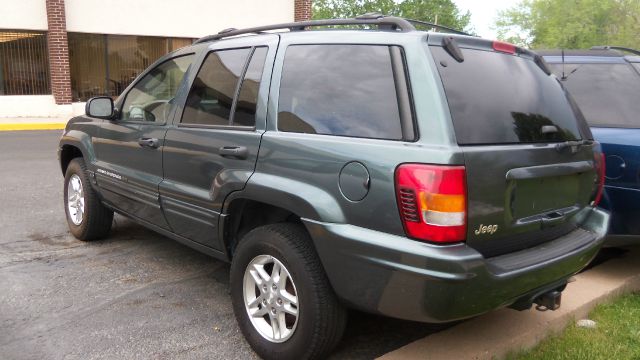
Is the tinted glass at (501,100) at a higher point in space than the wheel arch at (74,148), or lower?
higher

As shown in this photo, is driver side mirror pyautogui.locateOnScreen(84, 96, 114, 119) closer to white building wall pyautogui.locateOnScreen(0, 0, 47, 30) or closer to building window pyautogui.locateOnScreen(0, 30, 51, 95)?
white building wall pyautogui.locateOnScreen(0, 0, 47, 30)

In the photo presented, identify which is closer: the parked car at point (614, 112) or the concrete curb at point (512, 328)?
the concrete curb at point (512, 328)

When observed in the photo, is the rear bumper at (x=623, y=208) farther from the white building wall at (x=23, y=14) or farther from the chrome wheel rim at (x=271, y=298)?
the white building wall at (x=23, y=14)

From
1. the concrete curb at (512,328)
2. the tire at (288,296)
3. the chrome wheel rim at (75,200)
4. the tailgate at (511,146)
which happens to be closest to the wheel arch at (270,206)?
the tire at (288,296)

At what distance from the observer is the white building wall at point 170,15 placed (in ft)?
50.3

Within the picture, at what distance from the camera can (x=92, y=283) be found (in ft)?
13.2

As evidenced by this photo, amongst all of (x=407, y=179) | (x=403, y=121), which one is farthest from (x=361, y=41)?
(x=407, y=179)

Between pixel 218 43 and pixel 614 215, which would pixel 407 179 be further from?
pixel 614 215

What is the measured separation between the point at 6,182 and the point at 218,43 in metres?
5.29

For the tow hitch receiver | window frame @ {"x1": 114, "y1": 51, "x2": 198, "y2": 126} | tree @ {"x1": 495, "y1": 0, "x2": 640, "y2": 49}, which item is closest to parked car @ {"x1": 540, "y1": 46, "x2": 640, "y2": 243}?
the tow hitch receiver

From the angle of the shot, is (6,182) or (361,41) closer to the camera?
(361,41)

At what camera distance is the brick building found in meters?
14.6

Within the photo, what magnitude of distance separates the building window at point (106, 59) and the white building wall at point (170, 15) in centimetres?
28

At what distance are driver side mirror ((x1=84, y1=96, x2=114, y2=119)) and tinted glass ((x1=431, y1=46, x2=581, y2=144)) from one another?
2852 mm
